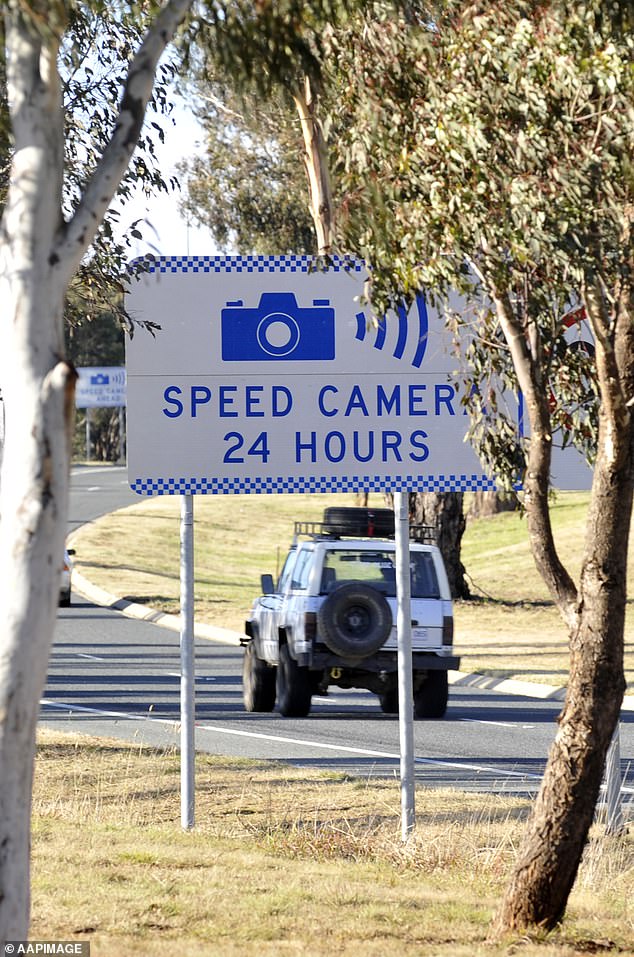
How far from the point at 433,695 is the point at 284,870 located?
9068 millimetres

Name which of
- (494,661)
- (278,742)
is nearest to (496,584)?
(494,661)

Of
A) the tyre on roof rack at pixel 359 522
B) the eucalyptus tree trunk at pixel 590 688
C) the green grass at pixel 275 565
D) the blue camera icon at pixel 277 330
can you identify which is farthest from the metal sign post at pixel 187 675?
the green grass at pixel 275 565

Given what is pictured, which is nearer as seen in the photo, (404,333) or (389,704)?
(404,333)

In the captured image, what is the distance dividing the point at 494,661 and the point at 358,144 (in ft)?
53.7

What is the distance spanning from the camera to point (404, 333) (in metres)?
11.2

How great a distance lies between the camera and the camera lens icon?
11070 mm

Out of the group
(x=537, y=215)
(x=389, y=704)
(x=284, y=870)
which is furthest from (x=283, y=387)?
(x=389, y=704)

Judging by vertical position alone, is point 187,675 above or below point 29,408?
below

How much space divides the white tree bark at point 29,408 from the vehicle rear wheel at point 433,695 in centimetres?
1254

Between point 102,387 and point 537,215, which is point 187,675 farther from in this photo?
point 102,387

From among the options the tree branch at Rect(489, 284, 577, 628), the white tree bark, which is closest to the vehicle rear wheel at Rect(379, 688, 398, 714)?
the tree branch at Rect(489, 284, 577, 628)

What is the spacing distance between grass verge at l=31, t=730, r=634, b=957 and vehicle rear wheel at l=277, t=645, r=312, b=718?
3.62 metres

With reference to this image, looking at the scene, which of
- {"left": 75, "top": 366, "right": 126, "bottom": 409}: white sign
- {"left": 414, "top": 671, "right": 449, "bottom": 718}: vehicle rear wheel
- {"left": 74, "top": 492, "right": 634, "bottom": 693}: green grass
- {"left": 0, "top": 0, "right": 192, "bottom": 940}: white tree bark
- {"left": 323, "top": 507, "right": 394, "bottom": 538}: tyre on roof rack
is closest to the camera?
A: {"left": 0, "top": 0, "right": 192, "bottom": 940}: white tree bark

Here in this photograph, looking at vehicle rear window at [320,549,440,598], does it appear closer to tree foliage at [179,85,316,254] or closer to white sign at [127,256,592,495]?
white sign at [127,256,592,495]
